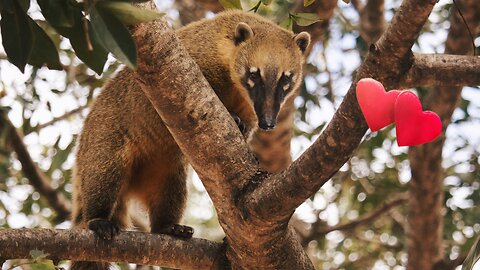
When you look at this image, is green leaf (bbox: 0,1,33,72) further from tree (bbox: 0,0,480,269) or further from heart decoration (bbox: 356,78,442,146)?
heart decoration (bbox: 356,78,442,146)

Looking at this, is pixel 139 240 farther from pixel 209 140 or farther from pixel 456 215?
pixel 456 215

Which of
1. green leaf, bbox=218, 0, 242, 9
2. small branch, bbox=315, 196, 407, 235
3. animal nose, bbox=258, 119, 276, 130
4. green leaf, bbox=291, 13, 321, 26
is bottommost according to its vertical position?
small branch, bbox=315, 196, 407, 235

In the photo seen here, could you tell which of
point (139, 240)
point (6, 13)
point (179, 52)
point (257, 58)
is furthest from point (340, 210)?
point (6, 13)

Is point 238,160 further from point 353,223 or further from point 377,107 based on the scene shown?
point 353,223

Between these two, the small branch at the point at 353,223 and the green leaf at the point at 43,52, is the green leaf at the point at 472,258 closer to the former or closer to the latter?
the green leaf at the point at 43,52

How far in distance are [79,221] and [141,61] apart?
1757 mm

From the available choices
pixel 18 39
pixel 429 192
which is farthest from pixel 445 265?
pixel 18 39

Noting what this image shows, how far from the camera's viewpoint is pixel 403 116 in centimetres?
220

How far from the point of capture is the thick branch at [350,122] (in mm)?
2729

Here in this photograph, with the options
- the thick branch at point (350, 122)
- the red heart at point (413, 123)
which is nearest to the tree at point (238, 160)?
the thick branch at point (350, 122)

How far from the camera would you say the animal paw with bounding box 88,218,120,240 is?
376cm

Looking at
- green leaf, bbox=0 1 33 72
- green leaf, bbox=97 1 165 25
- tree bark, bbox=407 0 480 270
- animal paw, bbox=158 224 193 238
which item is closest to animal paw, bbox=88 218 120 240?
animal paw, bbox=158 224 193 238

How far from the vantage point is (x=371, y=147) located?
683cm

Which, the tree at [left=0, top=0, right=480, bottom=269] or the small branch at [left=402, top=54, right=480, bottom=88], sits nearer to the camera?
the tree at [left=0, top=0, right=480, bottom=269]
